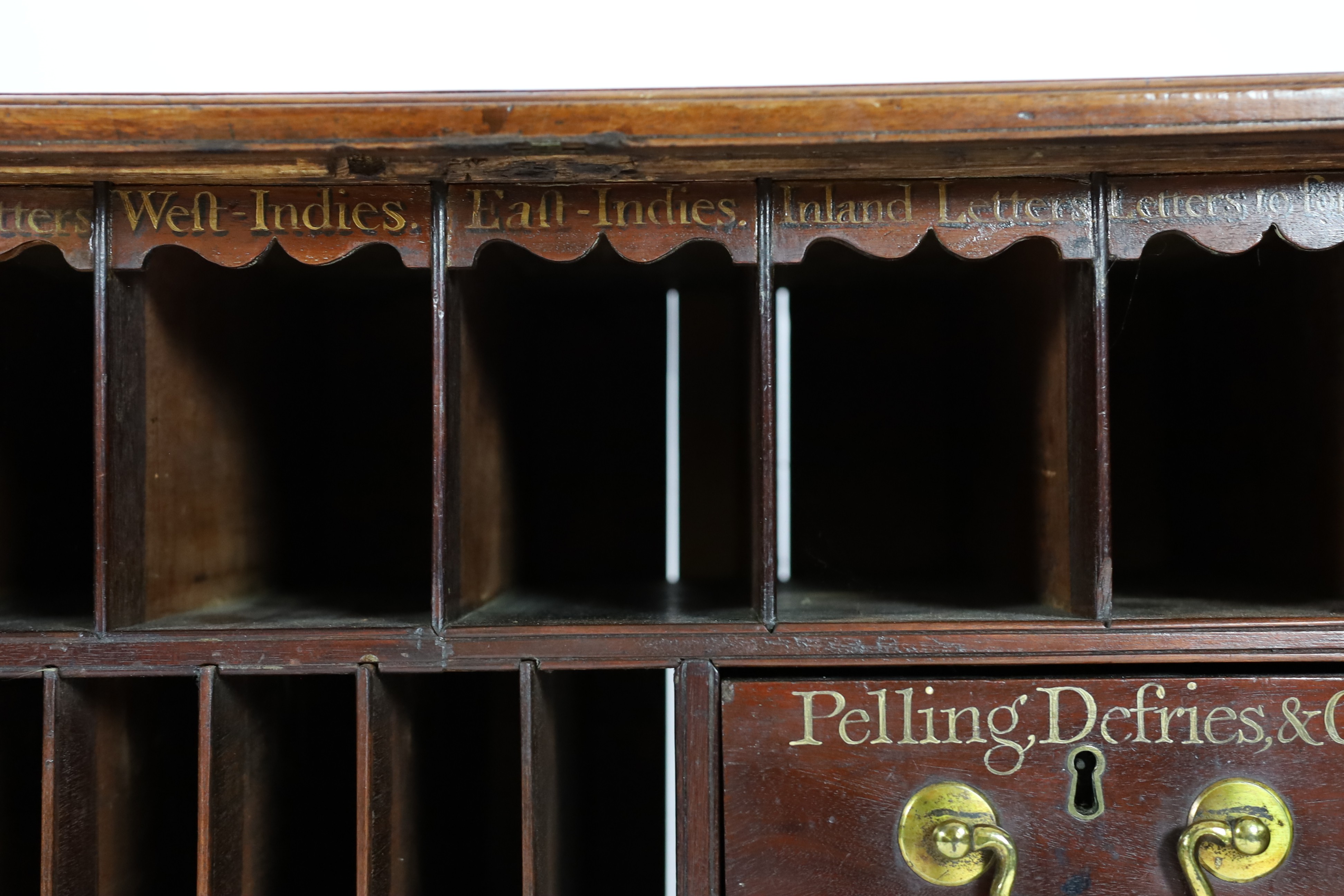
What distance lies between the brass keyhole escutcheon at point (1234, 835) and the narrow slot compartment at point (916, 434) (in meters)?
0.21

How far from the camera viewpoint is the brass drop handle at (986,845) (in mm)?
739

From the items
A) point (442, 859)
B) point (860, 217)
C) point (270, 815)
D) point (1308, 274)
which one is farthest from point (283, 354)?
point (1308, 274)

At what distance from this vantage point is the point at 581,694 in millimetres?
1154

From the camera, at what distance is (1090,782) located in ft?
2.56

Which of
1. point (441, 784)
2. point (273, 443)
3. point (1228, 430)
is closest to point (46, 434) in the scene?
point (273, 443)

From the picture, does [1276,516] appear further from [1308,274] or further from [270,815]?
[270,815]

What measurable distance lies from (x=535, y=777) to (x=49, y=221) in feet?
1.98

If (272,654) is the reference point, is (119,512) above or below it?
above

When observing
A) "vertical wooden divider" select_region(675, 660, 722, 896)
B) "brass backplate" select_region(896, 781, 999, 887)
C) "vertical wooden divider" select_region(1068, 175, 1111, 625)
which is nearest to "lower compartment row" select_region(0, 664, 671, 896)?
"vertical wooden divider" select_region(675, 660, 722, 896)

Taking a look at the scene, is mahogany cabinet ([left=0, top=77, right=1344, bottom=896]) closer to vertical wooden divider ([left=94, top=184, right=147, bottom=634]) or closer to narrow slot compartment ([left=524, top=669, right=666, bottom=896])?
vertical wooden divider ([left=94, top=184, right=147, bottom=634])

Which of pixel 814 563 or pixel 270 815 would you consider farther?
pixel 814 563

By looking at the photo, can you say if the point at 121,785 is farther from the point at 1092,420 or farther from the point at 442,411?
the point at 1092,420

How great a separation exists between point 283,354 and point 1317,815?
3.80 feet

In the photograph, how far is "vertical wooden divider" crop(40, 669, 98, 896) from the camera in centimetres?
78
